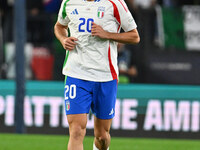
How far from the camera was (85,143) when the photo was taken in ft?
34.0

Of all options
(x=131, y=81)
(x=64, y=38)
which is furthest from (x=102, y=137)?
Answer: (x=131, y=81)

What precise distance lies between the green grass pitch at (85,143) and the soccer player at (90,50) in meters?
2.67

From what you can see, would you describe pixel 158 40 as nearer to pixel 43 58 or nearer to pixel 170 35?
pixel 170 35

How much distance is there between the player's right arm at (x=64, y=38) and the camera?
6.99 m

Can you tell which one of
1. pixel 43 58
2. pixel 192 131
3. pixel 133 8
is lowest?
pixel 192 131

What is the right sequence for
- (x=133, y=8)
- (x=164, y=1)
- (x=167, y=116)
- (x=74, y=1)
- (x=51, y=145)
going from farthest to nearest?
(x=164, y=1) → (x=133, y=8) → (x=167, y=116) → (x=51, y=145) → (x=74, y=1)

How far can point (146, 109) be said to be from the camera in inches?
456

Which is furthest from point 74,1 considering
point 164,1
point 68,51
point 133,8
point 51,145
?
point 164,1

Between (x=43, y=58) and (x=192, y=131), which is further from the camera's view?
(x=43, y=58)

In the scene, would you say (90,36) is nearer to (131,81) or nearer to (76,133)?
(76,133)

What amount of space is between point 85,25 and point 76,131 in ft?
3.89

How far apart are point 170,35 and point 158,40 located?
0.97ft

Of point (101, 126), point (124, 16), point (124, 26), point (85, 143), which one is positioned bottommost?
point (85, 143)

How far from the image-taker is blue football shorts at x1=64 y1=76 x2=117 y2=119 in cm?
701
